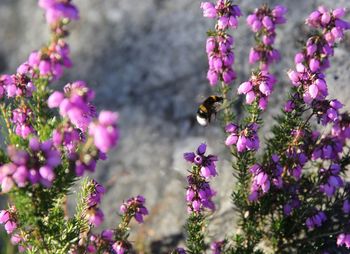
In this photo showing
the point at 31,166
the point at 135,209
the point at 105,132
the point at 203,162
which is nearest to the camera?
the point at 105,132

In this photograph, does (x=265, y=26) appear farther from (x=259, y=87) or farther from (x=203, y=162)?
(x=203, y=162)

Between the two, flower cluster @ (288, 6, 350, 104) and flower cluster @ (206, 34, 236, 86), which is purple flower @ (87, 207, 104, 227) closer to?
flower cluster @ (206, 34, 236, 86)

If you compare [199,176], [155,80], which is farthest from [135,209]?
[155,80]

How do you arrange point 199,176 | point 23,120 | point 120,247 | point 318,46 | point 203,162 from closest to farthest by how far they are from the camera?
point 23,120 < point 203,162 < point 199,176 < point 120,247 < point 318,46

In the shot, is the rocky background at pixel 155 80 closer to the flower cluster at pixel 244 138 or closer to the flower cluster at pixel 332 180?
the flower cluster at pixel 332 180

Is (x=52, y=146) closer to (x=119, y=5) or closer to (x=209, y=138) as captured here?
(x=209, y=138)

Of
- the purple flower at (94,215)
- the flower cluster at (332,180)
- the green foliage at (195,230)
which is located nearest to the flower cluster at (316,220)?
the flower cluster at (332,180)

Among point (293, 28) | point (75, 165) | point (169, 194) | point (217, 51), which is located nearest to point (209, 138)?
point (169, 194)
